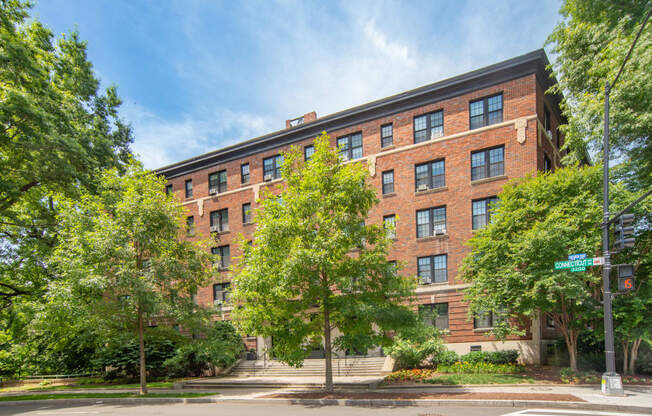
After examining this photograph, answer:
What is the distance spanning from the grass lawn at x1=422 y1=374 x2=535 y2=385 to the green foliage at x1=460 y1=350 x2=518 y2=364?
8.76ft

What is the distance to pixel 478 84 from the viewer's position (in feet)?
79.5

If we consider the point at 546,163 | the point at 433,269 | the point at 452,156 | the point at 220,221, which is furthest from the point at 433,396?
the point at 220,221

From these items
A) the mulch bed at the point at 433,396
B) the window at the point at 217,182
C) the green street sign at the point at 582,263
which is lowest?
the mulch bed at the point at 433,396

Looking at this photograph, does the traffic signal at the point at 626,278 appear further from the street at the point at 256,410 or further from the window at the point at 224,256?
the window at the point at 224,256

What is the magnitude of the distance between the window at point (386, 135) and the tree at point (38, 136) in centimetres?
1659

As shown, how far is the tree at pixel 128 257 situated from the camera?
1791 cm

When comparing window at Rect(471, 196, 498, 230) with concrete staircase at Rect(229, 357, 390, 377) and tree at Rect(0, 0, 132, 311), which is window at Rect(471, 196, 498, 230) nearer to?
concrete staircase at Rect(229, 357, 390, 377)

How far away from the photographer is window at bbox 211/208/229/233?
1348 inches

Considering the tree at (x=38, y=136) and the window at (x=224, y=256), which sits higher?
the tree at (x=38, y=136)

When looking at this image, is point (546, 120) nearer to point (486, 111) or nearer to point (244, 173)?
point (486, 111)

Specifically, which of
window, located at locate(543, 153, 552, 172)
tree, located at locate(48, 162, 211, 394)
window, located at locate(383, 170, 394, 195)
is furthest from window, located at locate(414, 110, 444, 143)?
tree, located at locate(48, 162, 211, 394)

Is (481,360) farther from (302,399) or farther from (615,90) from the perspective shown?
(615,90)

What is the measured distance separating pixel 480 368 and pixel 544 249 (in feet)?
22.6

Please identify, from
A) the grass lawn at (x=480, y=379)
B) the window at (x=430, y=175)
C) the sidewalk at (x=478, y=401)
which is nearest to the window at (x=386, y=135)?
the window at (x=430, y=175)
